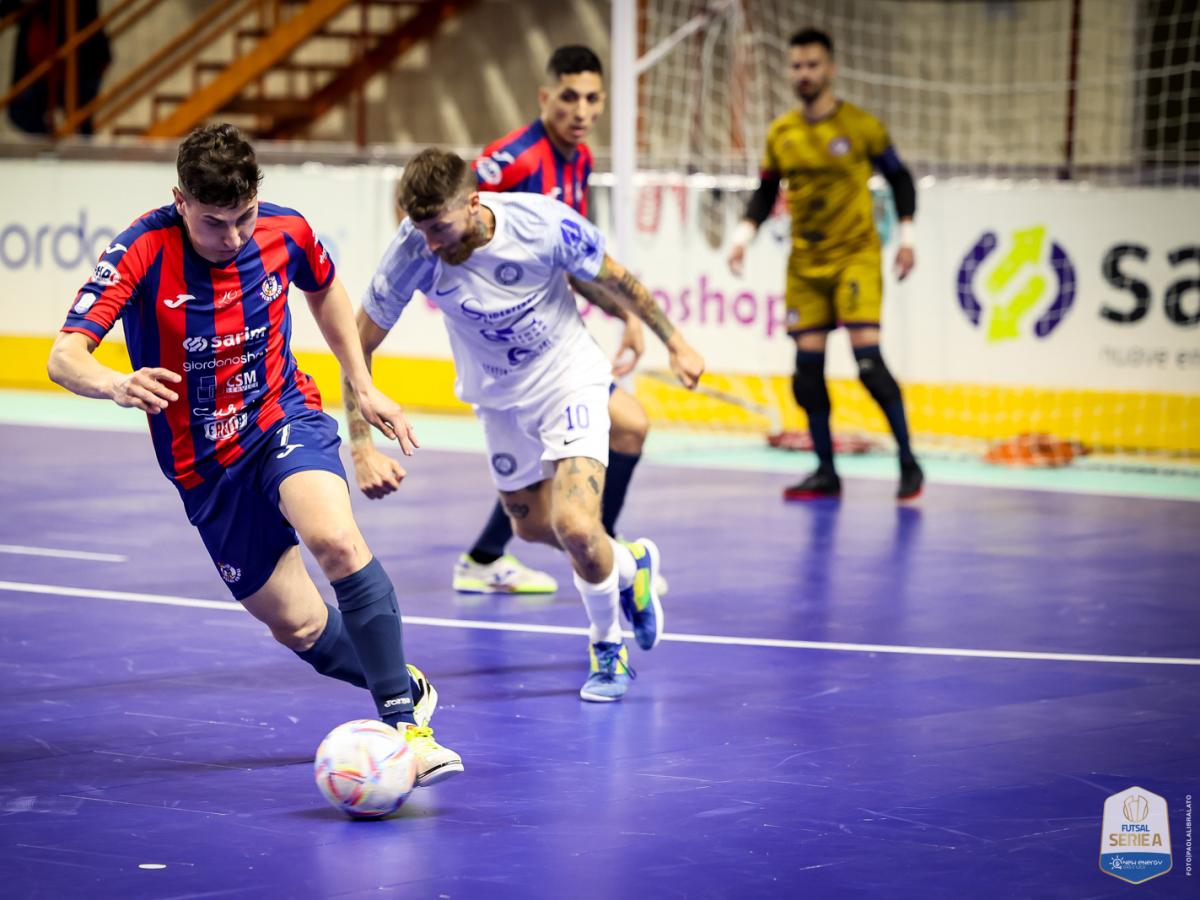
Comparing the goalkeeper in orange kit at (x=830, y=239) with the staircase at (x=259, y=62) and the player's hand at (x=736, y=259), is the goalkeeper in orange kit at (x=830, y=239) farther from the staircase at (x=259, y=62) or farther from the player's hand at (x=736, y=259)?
the staircase at (x=259, y=62)

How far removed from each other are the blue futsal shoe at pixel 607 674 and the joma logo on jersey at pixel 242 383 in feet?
5.07

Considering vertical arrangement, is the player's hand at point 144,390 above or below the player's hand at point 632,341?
above

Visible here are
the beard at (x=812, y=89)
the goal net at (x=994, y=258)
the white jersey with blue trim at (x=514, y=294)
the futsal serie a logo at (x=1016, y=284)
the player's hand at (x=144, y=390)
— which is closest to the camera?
the player's hand at (x=144, y=390)

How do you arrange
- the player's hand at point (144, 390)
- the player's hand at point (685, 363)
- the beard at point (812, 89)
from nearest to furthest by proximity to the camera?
the player's hand at point (144, 390) < the player's hand at point (685, 363) < the beard at point (812, 89)

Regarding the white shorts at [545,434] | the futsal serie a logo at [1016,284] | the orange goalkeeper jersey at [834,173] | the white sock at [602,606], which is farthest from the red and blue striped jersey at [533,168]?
the futsal serie a logo at [1016,284]

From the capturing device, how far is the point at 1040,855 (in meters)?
4.36

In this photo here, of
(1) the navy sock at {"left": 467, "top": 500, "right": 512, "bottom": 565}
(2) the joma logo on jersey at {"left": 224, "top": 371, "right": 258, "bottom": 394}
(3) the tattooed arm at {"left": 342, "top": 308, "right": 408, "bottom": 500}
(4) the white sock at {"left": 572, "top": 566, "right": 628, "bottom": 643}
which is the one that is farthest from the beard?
(2) the joma logo on jersey at {"left": 224, "top": 371, "right": 258, "bottom": 394}

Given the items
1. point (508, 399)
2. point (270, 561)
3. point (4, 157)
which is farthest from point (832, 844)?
point (4, 157)

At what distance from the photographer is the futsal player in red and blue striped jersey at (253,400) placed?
477 cm

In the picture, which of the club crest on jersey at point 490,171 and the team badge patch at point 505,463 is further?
the club crest on jersey at point 490,171

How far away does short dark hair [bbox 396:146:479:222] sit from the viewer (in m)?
5.61

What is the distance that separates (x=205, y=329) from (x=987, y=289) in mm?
9032

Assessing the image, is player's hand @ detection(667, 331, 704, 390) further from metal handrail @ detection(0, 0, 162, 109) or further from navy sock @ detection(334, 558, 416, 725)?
metal handrail @ detection(0, 0, 162, 109)

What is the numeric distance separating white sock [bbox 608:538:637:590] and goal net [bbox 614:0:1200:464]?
22.2 feet
